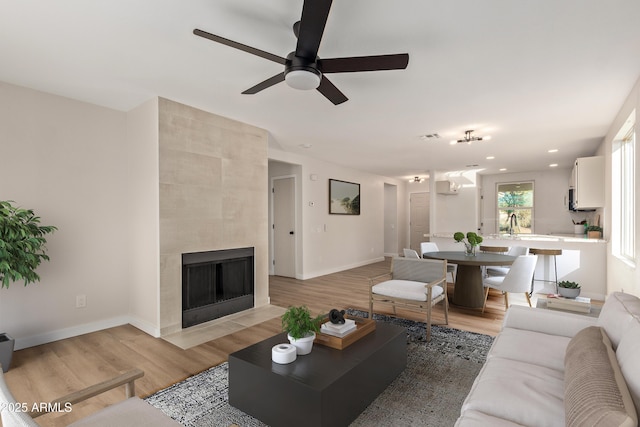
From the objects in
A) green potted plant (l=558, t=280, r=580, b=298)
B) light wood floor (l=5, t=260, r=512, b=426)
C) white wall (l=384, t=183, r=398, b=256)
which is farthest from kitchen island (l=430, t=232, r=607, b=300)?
white wall (l=384, t=183, r=398, b=256)

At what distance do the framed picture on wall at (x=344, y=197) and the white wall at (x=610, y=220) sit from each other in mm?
4417

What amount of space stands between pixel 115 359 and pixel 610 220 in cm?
607

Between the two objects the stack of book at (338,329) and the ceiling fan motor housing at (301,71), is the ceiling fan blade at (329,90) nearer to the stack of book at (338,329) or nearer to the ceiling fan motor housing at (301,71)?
the ceiling fan motor housing at (301,71)

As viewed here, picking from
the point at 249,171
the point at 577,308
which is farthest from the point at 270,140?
the point at 577,308

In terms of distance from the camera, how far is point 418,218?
975 cm

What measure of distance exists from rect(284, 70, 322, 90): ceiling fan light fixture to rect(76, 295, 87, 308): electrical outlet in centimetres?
311

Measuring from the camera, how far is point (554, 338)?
6.74 feet

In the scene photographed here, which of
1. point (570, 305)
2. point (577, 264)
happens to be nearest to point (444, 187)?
point (577, 264)

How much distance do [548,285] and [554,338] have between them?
4.10 m

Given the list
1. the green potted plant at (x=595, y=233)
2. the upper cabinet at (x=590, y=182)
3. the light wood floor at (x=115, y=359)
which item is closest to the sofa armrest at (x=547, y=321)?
the light wood floor at (x=115, y=359)

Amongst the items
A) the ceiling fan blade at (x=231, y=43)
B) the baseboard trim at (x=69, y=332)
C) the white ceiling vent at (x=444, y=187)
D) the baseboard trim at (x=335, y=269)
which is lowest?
the baseboard trim at (x=335, y=269)

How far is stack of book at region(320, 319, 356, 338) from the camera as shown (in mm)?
2291

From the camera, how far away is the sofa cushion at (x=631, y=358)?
112 centimetres

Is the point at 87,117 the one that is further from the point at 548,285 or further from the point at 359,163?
the point at 548,285
